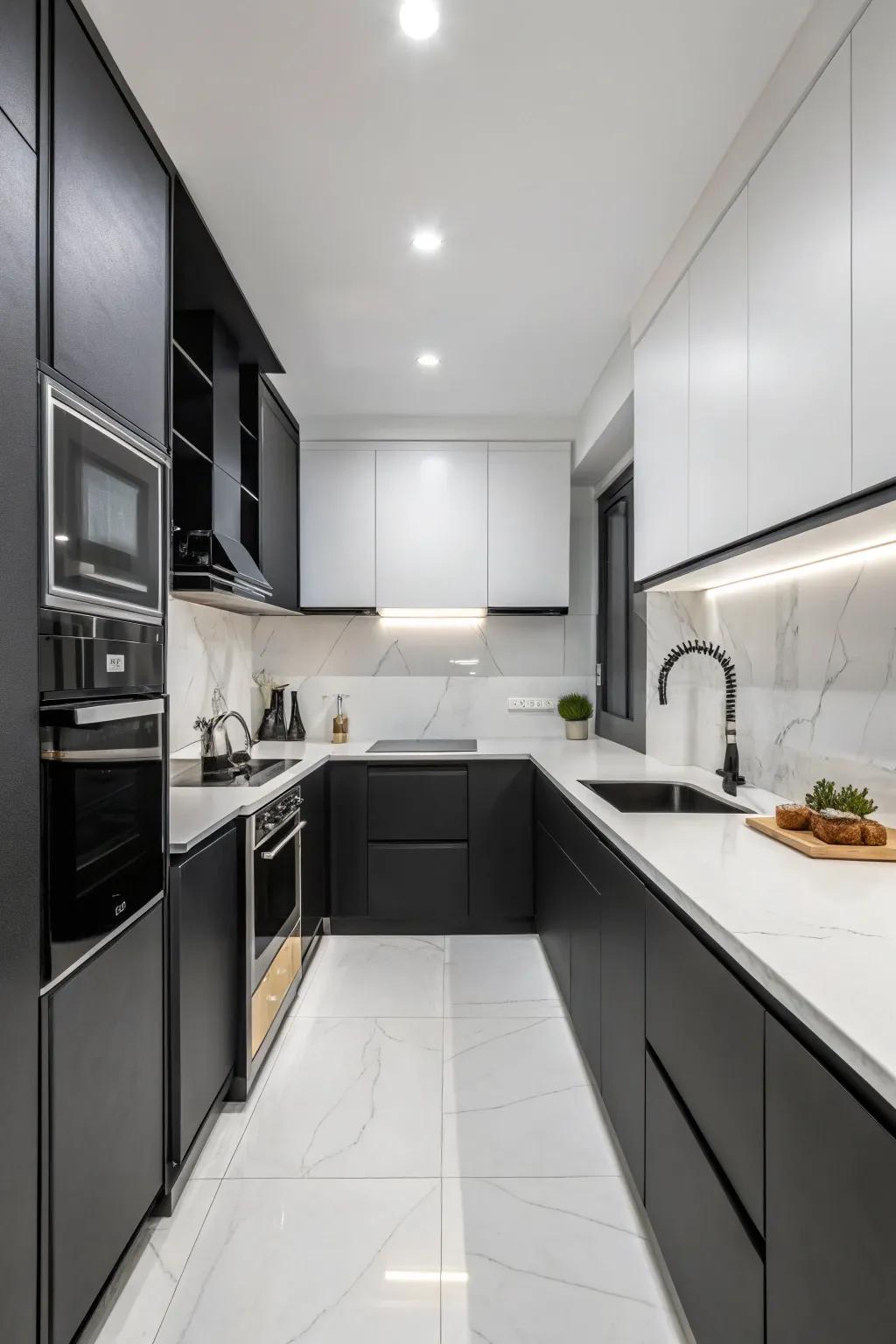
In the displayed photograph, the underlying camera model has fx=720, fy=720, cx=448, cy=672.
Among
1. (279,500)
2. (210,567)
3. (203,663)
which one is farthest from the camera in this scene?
(279,500)

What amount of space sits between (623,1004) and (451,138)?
2089 millimetres

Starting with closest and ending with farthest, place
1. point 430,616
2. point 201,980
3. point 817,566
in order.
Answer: point 201,980 < point 817,566 < point 430,616

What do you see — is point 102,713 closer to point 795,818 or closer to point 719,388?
point 795,818

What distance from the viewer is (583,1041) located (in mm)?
2211

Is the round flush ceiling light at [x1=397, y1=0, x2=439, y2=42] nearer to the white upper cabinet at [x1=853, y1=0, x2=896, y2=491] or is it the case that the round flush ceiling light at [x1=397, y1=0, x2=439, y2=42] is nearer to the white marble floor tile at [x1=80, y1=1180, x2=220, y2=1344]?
the white upper cabinet at [x1=853, y1=0, x2=896, y2=491]

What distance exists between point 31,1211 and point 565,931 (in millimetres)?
1765

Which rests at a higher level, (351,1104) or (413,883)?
(413,883)

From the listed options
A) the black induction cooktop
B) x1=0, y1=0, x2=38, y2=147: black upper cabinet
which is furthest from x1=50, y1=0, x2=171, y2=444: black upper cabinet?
the black induction cooktop

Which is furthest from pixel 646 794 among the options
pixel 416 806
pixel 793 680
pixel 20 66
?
pixel 20 66

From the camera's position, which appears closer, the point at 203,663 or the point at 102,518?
the point at 102,518

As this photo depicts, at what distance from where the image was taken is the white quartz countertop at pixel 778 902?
837 mm

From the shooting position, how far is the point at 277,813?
2.43 meters

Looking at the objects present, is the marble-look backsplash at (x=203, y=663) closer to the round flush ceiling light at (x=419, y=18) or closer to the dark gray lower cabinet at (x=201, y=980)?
the dark gray lower cabinet at (x=201, y=980)

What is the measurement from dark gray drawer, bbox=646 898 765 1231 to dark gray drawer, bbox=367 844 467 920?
75.6 inches
